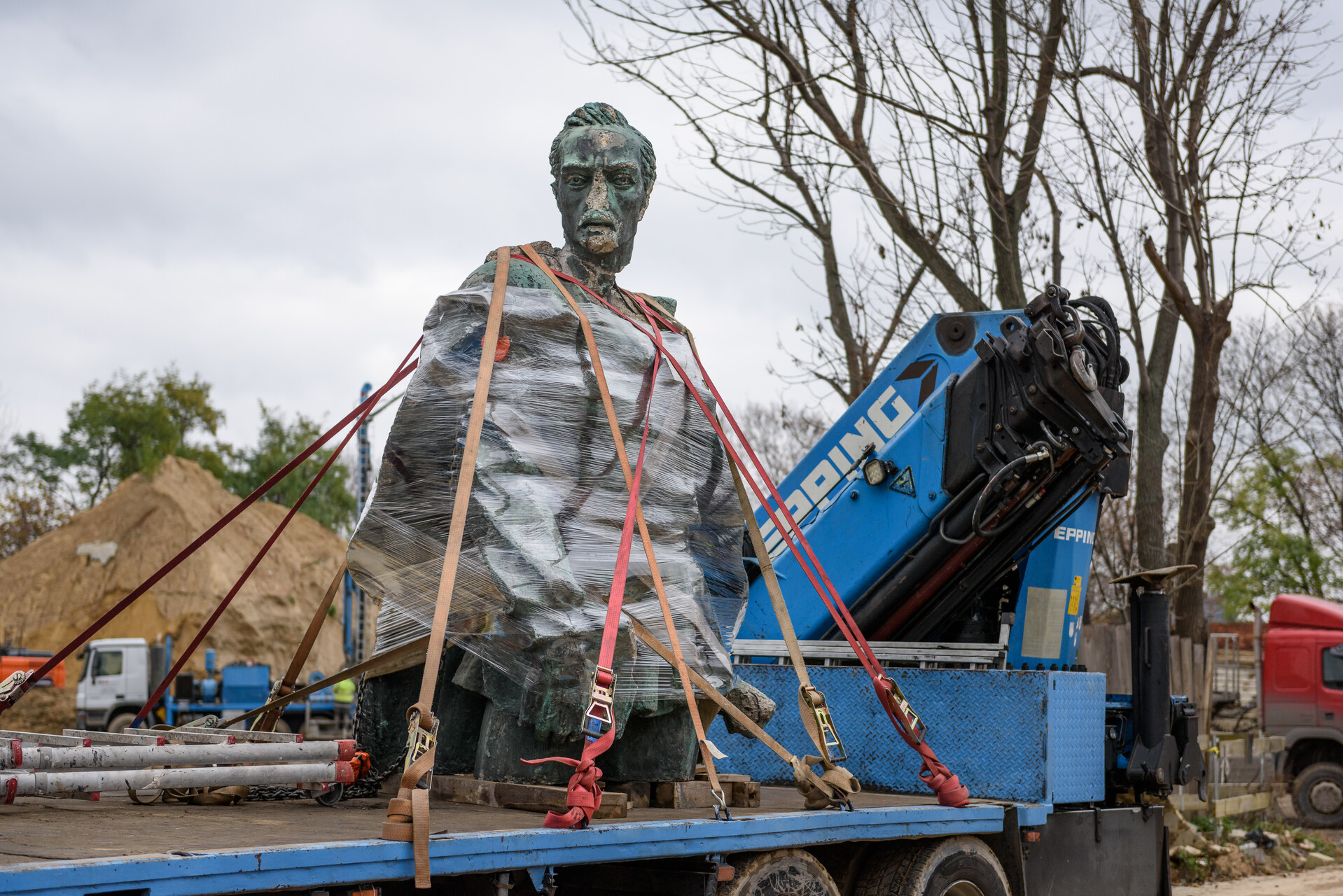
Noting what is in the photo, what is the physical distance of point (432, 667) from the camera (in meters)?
3.54

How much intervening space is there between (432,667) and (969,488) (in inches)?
142

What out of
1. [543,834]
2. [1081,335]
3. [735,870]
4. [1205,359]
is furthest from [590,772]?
[1205,359]

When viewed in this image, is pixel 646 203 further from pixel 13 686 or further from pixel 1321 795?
pixel 1321 795

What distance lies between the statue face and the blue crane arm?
2151 millimetres

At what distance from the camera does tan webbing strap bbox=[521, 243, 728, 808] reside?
4109mm

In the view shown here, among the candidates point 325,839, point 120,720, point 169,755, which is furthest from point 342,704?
point 325,839

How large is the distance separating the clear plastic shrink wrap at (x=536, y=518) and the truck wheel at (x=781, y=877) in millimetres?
642

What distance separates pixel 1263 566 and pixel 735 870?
117 ft

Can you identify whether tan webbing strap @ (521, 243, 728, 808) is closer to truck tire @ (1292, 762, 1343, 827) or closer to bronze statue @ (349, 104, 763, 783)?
bronze statue @ (349, 104, 763, 783)

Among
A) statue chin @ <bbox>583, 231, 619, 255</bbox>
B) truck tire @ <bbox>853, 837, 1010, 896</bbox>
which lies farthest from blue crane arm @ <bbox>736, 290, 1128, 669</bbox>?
statue chin @ <bbox>583, 231, 619, 255</bbox>

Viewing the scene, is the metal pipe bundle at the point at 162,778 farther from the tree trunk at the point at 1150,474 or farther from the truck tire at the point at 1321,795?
the truck tire at the point at 1321,795

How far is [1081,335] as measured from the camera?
20.2 ft

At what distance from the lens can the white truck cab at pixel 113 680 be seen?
2164 cm

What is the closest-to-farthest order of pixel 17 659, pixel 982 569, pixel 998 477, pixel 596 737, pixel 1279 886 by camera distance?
pixel 596 737
pixel 998 477
pixel 982 569
pixel 1279 886
pixel 17 659
